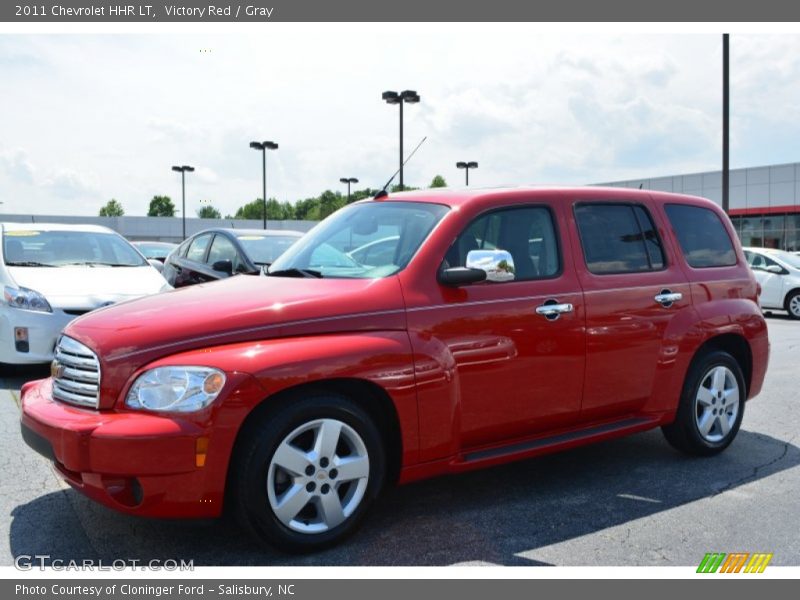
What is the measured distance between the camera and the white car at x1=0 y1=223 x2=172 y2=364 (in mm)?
7430

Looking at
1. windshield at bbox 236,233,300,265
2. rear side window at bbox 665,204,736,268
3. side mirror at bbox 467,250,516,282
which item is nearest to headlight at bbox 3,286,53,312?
windshield at bbox 236,233,300,265

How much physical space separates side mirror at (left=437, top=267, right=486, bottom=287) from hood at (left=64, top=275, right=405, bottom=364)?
0.26 meters

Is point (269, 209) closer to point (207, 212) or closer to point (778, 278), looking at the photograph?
point (207, 212)

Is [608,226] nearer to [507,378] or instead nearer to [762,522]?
[507,378]

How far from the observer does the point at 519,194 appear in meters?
4.75

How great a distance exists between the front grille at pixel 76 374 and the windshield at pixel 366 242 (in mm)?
1272

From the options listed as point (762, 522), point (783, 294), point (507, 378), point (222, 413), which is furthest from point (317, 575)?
point (783, 294)

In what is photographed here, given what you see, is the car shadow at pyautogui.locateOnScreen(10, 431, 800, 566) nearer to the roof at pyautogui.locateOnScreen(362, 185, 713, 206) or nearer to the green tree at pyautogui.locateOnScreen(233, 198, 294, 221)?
the roof at pyautogui.locateOnScreen(362, 185, 713, 206)

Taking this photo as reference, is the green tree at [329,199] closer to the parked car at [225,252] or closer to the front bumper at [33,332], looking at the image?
the parked car at [225,252]

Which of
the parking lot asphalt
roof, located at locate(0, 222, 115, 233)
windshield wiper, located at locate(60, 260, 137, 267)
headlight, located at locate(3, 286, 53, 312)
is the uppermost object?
roof, located at locate(0, 222, 115, 233)

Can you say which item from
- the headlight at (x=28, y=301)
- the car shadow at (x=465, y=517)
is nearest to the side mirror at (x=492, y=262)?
the car shadow at (x=465, y=517)

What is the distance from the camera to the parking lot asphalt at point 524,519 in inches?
148

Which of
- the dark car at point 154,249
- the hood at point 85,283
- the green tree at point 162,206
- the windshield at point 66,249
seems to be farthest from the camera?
the green tree at point 162,206

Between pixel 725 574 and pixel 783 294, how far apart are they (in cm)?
1460
